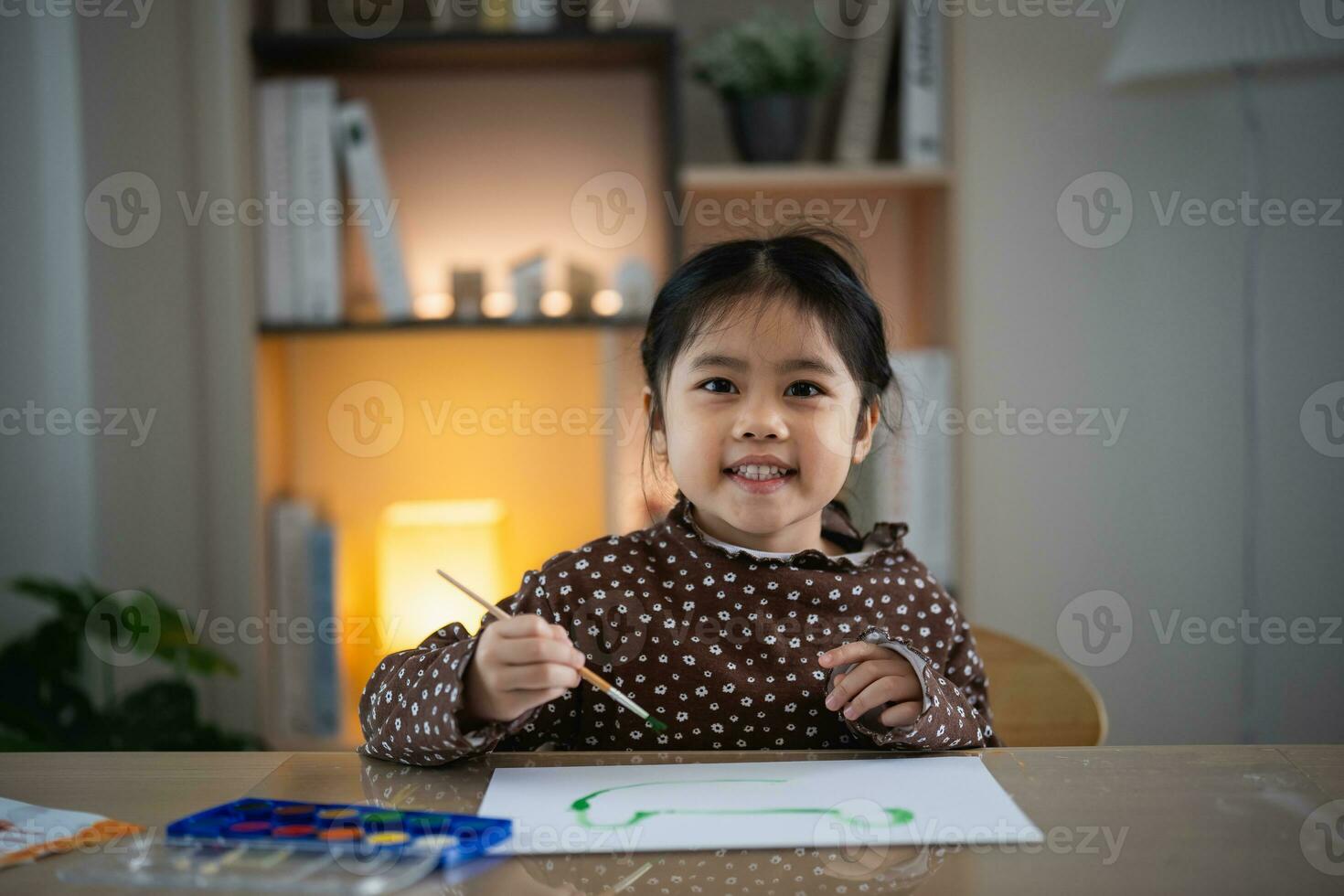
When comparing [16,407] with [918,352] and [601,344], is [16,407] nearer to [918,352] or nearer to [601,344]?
[601,344]

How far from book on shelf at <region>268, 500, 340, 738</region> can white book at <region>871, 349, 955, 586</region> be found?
0.94 m

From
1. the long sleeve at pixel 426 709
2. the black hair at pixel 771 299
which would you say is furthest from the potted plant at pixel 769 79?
the long sleeve at pixel 426 709

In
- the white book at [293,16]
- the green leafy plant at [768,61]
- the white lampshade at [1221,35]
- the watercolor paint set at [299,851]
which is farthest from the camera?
the white book at [293,16]

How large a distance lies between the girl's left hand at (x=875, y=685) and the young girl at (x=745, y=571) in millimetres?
73

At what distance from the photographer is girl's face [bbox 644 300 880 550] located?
3.32 ft

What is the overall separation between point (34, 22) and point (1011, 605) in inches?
72.8

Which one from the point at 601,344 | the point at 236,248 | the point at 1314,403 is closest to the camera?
Result: the point at 236,248

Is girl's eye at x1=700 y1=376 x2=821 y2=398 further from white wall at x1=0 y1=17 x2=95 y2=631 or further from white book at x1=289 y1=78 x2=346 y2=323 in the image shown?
white wall at x1=0 y1=17 x2=95 y2=631

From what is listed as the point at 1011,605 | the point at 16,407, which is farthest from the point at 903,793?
the point at 16,407

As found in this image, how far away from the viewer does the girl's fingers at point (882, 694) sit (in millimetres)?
837

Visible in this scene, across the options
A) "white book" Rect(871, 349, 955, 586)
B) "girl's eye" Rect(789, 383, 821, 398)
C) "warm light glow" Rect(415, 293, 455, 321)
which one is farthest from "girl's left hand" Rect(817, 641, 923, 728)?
"warm light glow" Rect(415, 293, 455, 321)

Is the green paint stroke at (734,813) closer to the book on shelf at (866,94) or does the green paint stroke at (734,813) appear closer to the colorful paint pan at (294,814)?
the colorful paint pan at (294,814)

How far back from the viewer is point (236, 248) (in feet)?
6.21

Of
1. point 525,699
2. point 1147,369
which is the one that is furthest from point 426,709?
point 1147,369
